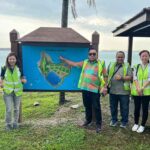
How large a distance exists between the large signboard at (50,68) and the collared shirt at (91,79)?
0.63 m

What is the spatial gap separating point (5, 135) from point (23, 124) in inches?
37.3

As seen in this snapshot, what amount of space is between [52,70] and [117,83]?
1555 millimetres

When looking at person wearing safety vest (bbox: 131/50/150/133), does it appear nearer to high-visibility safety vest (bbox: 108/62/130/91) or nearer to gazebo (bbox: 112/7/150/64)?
high-visibility safety vest (bbox: 108/62/130/91)

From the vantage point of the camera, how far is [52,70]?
8227 millimetres

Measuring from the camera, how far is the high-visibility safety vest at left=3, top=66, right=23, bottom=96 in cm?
759

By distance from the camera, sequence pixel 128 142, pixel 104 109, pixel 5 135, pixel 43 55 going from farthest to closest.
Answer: pixel 104 109 → pixel 43 55 → pixel 5 135 → pixel 128 142

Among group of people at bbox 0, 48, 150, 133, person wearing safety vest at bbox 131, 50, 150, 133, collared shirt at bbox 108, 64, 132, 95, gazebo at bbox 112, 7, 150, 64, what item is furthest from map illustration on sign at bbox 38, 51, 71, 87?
gazebo at bbox 112, 7, 150, 64

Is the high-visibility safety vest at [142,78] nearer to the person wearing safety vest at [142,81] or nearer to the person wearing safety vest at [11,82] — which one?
the person wearing safety vest at [142,81]

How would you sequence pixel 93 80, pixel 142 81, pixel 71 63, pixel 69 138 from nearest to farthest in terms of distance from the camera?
pixel 69 138 → pixel 142 81 → pixel 93 80 → pixel 71 63

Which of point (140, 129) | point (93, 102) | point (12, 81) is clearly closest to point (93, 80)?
point (93, 102)

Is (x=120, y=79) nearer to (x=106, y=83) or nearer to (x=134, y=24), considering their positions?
(x=106, y=83)

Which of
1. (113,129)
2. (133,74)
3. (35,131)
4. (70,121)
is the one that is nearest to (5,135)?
(35,131)

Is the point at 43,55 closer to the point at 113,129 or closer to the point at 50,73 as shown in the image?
the point at 50,73

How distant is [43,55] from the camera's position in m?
8.13
